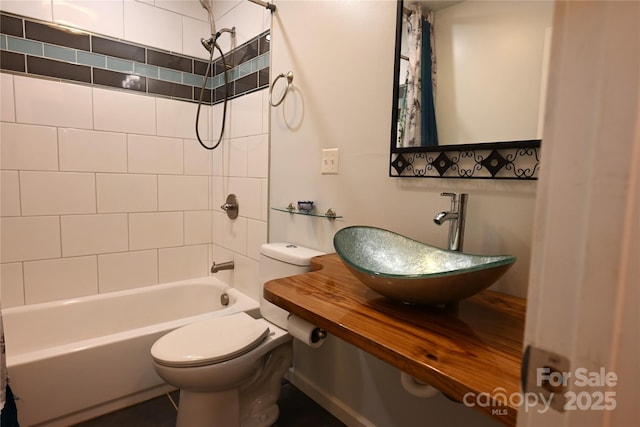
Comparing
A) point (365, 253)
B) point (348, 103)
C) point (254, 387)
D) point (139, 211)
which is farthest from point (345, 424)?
point (139, 211)

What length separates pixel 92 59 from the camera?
1.98 metres

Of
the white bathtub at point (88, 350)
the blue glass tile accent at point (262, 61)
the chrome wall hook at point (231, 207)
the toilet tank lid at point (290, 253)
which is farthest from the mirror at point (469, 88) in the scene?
the white bathtub at point (88, 350)

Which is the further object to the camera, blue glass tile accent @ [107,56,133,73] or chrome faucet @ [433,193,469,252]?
blue glass tile accent @ [107,56,133,73]

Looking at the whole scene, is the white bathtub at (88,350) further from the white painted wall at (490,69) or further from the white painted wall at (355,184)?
the white painted wall at (490,69)

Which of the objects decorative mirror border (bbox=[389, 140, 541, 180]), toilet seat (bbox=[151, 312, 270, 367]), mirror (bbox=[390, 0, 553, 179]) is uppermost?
mirror (bbox=[390, 0, 553, 179])

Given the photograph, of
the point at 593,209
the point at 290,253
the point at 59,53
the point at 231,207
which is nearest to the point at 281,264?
the point at 290,253

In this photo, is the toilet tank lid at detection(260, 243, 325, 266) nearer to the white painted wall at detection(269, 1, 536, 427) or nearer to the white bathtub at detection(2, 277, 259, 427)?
the white painted wall at detection(269, 1, 536, 427)

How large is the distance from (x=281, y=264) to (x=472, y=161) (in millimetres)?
916

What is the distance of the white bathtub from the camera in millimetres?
1480

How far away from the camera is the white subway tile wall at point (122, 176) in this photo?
6.10 ft

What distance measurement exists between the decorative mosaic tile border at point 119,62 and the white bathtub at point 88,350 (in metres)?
1.27

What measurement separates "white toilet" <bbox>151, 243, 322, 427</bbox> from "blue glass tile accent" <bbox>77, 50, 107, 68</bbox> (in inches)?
57.5

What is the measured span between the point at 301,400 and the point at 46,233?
5.48 feet

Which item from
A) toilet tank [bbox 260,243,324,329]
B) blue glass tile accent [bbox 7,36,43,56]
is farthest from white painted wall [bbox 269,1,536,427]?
blue glass tile accent [bbox 7,36,43,56]
